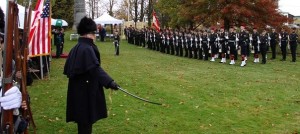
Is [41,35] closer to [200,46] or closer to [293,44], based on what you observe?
[200,46]

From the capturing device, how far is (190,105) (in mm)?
8852

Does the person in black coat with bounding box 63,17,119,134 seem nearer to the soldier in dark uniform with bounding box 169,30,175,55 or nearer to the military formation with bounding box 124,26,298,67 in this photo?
the military formation with bounding box 124,26,298,67

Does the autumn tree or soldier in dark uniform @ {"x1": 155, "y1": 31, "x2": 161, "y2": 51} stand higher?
the autumn tree

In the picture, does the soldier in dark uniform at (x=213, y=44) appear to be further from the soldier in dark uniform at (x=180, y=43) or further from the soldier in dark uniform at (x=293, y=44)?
the soldier in dark uniform at (x=293, y=44)

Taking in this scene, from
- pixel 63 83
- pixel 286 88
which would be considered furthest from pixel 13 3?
pixel 286 88

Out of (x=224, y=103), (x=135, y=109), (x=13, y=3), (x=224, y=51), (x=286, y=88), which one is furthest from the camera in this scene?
(x=224, y=51)

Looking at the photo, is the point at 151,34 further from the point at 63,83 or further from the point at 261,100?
the point at 261,100

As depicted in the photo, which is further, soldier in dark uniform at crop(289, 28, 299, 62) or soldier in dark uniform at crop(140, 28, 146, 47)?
soldier in dark uniform at crop(140, 28, 146, 47)

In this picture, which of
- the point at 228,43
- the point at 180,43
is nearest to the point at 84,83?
the point at 228,43

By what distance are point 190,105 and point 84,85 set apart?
172 inches

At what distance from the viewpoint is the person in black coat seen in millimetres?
4824

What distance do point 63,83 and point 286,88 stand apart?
23.9ft

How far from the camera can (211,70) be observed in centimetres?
1587

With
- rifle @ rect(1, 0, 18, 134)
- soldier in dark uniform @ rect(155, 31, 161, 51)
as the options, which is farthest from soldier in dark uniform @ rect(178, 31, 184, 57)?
rifle @ rect(1, 0, 18, 134)
